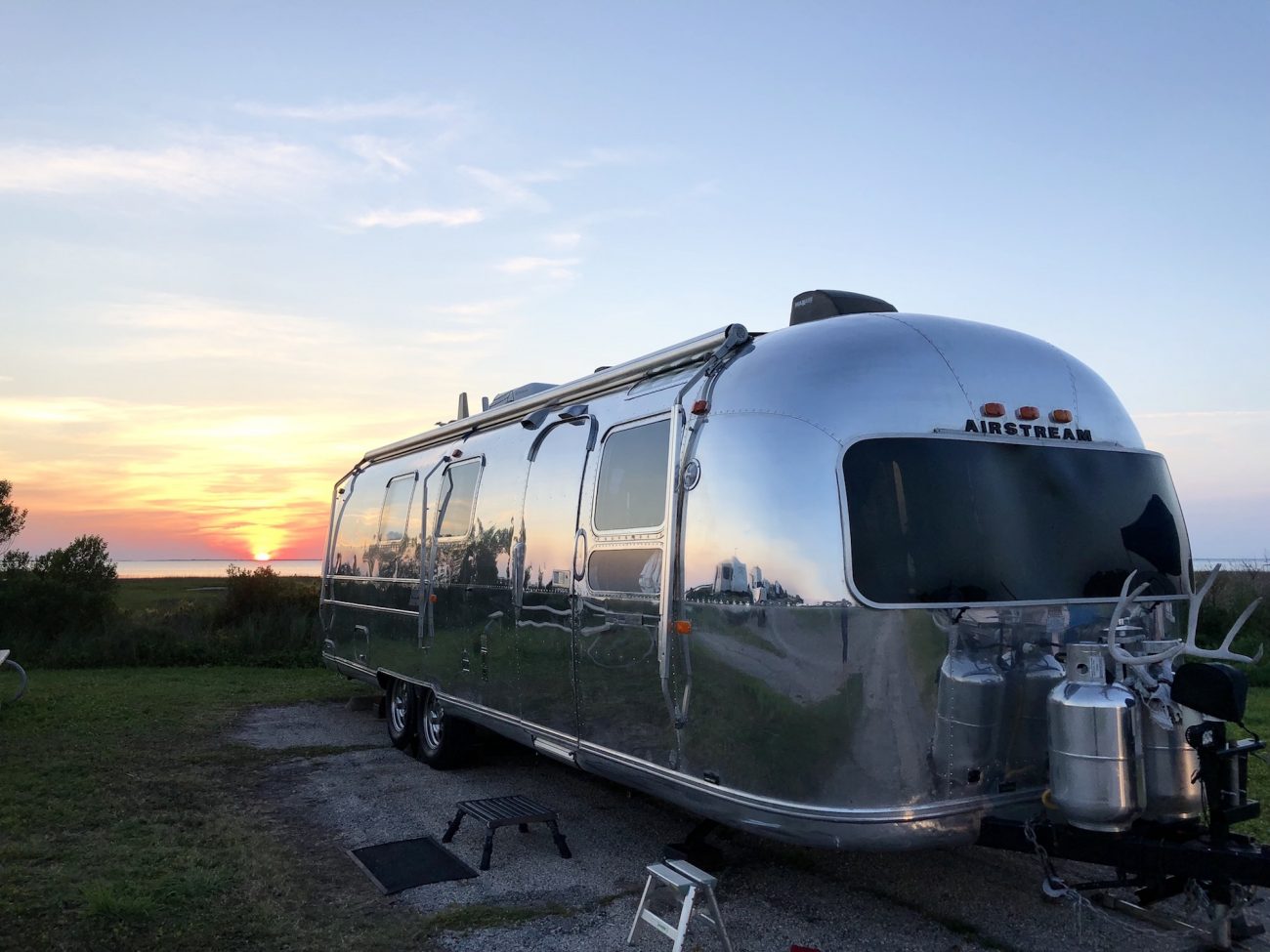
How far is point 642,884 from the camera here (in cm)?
564

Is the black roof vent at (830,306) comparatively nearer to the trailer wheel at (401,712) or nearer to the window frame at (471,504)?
the window frame at (471,504)

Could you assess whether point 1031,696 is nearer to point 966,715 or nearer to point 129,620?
point 966,715

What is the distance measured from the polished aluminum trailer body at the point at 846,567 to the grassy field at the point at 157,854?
1737 millimetres

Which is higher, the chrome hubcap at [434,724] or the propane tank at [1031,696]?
the propane tank at [1031,696]

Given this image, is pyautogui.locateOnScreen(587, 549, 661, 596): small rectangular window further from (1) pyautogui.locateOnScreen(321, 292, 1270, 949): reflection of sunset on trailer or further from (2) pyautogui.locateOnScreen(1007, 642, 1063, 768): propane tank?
(2) pyautogui.locateOnScreen(1007, 642, 1063, 768): propane tank

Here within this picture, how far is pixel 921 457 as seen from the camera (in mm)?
4574

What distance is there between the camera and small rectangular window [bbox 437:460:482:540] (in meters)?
8.09

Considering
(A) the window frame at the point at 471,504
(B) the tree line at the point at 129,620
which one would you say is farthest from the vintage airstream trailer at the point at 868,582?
(B) the tree line at the point at 129,620

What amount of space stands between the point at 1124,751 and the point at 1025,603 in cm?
75

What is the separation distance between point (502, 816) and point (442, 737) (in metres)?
2.63

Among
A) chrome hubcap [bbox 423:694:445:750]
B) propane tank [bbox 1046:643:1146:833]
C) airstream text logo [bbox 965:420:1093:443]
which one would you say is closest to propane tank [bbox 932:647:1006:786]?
propane tank [bbox 1046:643:1146:833]

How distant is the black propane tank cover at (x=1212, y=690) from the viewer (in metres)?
3.94

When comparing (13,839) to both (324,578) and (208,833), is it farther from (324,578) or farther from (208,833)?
(324,578)

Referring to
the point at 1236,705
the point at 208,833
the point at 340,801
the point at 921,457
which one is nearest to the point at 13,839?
the point at 208,833
